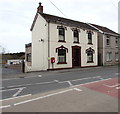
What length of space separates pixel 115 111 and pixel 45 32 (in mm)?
13874

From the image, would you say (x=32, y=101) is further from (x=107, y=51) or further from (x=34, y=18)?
(x=107, y=51)

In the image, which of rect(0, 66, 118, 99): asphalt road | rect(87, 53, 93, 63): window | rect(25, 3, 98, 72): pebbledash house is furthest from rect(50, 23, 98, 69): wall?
rect(0, 66, 118, 99): asphalt road

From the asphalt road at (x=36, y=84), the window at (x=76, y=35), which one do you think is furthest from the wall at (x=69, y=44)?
the asphalt road at (x=36, y=84)

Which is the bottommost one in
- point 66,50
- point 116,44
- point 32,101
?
point 32,101

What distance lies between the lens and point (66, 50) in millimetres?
17141

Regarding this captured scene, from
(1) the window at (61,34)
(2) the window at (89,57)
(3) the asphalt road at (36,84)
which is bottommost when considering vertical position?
(3) the asphalt road at (36,84)

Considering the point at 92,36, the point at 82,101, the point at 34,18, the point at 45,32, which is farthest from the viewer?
the point at 92,36

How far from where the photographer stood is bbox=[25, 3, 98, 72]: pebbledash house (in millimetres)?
15797

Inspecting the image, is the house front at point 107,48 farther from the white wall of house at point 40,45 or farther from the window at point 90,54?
the white wall of house at point 40,45

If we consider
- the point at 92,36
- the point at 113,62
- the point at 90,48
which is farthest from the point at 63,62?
the point at 113,62

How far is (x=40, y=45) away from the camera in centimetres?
1730

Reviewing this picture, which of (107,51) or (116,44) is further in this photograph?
(116,44)

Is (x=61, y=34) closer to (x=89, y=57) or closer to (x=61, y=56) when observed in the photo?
(x=61, y=56)

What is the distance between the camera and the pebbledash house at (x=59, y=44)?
51.8ft
